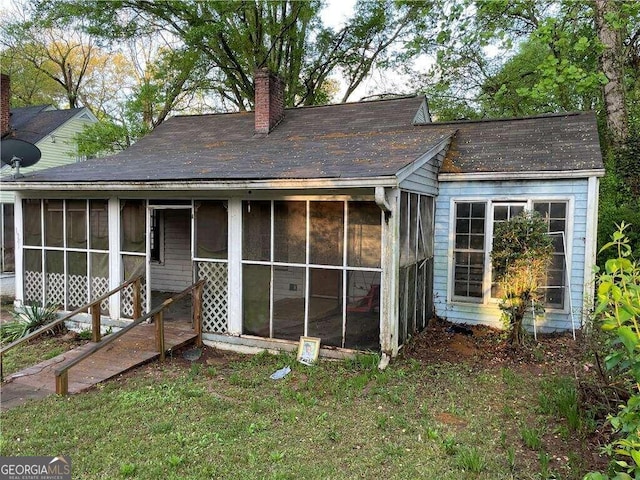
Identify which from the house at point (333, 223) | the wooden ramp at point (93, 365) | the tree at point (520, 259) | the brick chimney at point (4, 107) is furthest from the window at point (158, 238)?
the brick chimney at point (4, 107)

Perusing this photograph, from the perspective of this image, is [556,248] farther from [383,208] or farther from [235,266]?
[235,266]

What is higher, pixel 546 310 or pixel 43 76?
pixel 43 76

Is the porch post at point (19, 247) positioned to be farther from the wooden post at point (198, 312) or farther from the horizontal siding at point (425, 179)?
the horizontal siding at point (425, 179)

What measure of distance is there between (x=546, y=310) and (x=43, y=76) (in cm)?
2999

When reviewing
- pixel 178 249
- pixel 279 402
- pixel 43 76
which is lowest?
pixel 279 402

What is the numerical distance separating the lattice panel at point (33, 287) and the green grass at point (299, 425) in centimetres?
409

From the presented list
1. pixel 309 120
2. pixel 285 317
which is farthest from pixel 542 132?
pixel 285 317

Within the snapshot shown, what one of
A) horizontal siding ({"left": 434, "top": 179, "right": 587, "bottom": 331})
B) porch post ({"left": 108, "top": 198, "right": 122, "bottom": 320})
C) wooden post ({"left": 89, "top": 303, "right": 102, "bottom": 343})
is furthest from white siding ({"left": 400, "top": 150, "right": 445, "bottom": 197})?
wooden post ({"left": 89, "top": 303, "right": 102, "bottom": 343})

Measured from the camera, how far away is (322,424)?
4.54 meters

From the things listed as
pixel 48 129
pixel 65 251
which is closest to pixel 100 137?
pixel 48 129

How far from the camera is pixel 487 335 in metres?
7.42

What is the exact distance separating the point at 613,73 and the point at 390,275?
30.9ft

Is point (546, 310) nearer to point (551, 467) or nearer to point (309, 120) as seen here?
point (551, 467)

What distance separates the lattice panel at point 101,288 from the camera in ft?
26.3
